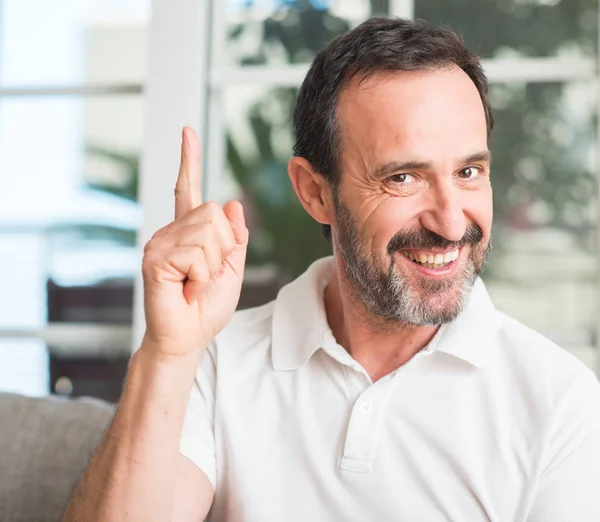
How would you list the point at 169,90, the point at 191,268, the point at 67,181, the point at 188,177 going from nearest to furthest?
the point at 191,268, the point at 188,177, the point at 169,90, the point at 67,181

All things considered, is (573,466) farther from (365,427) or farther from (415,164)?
(415,164)

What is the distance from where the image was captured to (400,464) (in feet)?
4.61

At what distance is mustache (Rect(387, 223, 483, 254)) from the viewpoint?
1.42m

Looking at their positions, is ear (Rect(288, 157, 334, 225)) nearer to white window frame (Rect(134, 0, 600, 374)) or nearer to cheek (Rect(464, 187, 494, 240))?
cheek (Rect(464, 187, 494, 240))

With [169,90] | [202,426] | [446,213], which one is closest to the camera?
[446,213]

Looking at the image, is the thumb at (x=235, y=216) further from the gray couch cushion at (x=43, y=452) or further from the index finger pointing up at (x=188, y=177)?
the gray couch cushion at (x=43, y=452)

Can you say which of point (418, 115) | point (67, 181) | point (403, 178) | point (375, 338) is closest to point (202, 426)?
point (375, 338)

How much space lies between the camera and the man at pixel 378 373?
1272 millimetres

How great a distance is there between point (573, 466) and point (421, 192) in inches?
21.3

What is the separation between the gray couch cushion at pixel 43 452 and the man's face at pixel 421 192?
68 centimetres

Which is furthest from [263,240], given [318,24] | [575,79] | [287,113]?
[575,79]

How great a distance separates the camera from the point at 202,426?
4.91 ft

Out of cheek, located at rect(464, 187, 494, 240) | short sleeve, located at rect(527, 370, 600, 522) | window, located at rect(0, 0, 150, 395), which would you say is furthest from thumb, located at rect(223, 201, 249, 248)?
window, located at rect(0, 0, 150, 395)

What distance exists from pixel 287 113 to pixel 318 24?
28 centimetres
